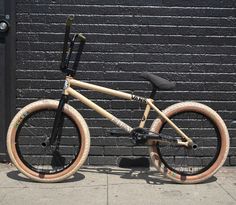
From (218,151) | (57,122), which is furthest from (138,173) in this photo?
(57,122)

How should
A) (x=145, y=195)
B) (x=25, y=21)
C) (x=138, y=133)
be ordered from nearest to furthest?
(x=145, y=195)
(x=138, y=133)
(x=25, y=21)

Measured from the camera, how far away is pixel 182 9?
18.5 ft

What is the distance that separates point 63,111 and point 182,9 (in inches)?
81.2

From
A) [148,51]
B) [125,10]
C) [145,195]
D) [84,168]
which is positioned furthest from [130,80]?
[145,195]

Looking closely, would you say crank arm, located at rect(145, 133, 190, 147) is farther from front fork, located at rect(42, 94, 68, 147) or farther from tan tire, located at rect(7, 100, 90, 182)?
front fork, located at rect(42, 94, 68, 147)

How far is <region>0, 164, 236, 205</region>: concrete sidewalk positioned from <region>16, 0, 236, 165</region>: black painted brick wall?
2.42 ft

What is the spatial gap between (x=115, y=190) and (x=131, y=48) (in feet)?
6.16

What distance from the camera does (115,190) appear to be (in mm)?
4828

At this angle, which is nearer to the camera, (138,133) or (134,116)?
(138,133)

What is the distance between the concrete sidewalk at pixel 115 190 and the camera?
4521 millimetres

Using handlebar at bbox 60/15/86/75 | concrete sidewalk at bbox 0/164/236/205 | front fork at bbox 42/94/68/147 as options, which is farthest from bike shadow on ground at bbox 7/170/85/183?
handlebar at bbox 60/15/86/75

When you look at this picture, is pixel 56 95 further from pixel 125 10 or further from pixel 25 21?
pixel 125 10

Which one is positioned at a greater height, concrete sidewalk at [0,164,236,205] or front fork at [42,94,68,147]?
front fork at [42,94,68,147]

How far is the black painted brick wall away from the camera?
5.61 m
